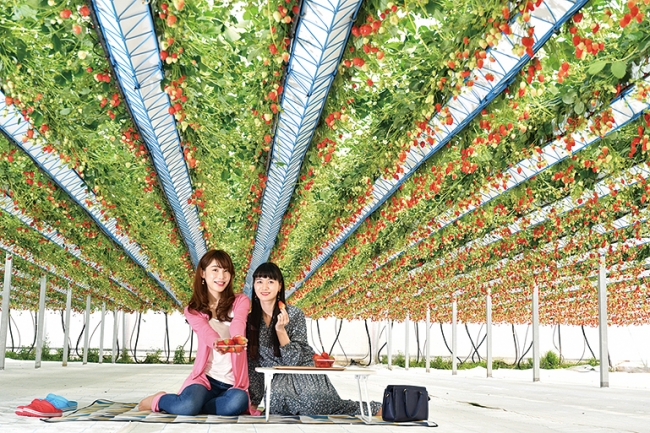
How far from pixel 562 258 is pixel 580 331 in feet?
87.1

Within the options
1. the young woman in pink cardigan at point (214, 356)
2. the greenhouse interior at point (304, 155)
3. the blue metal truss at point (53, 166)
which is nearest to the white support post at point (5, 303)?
the greenhouse interior at point (304, 155)

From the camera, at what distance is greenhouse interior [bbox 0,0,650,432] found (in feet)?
20.3

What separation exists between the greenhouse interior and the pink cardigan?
0.06ft

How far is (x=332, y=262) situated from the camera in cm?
1856

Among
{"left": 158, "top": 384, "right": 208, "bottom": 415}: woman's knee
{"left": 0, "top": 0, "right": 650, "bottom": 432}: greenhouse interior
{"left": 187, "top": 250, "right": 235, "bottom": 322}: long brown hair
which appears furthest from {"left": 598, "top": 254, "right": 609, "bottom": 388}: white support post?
{"left": 158, "top": 384, "right": 208, "bottom": 415}: woman's knee

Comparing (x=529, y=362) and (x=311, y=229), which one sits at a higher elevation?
(x=311, y=229)

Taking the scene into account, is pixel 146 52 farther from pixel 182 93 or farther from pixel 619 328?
pixel 619 328

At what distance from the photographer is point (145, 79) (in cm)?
755

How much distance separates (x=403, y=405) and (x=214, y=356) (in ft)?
5.74

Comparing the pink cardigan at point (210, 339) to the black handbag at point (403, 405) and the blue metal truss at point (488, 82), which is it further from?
the blue metal truss at point (488, 82)

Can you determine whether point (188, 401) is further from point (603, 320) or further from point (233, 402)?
point (603, 320)

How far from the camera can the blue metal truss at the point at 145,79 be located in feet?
20.1

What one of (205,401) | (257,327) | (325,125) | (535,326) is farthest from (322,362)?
(535,326)

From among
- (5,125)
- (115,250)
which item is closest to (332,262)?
(115,250)
